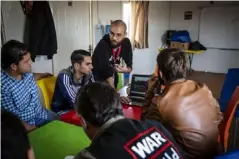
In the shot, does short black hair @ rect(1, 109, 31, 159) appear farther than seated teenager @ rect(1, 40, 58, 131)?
No

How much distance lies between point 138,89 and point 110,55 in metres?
0.63

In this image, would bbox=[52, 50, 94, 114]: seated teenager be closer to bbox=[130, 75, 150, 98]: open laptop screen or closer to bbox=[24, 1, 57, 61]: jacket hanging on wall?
bbox=[130, 75, 150, 98]: open laptop screen

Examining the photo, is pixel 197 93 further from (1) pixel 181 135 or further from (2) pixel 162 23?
(2) pixel 162 23

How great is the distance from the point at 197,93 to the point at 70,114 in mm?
948

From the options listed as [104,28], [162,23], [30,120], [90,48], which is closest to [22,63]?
[30,120]

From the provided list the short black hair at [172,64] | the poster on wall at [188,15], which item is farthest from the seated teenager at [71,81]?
the poster on wall at [188,15]

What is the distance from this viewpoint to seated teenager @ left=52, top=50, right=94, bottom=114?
6.94ft

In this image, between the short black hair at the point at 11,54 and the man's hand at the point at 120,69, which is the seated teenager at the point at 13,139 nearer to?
the short black hair at the point at 11,54

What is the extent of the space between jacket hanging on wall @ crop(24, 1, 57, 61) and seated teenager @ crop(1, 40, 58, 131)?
1657 mm

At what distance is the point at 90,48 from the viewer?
13.5ft

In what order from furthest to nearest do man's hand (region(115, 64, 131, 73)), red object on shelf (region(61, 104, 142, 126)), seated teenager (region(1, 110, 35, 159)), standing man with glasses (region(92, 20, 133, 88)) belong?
man's hand (region(115, 64, 131, 73))
standing man with glasses (region(92, 20, 133, 88))
red object on shelf (region(61, 104, 142, 126))
seated teenager (region(1, 110, 35, 159))

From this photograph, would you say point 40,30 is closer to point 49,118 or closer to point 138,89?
point 49,118

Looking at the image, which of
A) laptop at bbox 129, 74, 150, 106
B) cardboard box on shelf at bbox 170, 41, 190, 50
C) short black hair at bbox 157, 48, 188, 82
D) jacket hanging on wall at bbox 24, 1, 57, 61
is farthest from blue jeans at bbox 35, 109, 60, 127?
cardboard box on shelf at bbox 170, 41, 190, 50

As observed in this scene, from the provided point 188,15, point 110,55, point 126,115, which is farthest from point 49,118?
point 188,15
